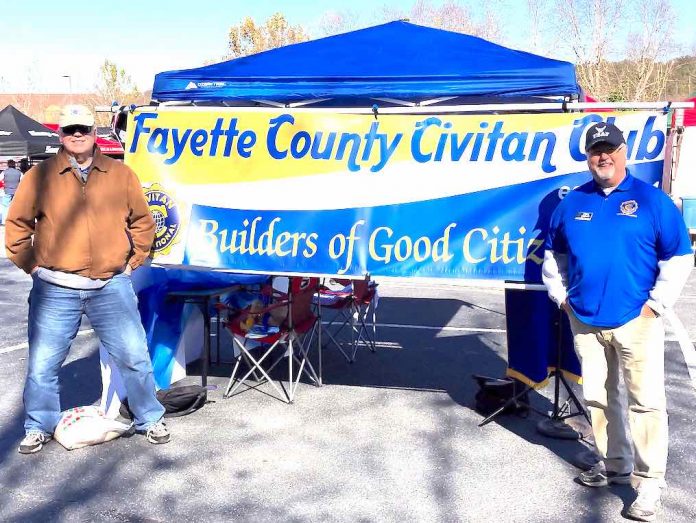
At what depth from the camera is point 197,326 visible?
6543 millimetres

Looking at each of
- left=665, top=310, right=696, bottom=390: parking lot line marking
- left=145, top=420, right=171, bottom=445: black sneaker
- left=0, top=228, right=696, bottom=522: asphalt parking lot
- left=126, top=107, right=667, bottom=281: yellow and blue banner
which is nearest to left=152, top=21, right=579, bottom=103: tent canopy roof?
left=126, top=107, right=667, bottom=281: yellow and blue banner

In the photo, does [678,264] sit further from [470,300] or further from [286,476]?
[470,300]

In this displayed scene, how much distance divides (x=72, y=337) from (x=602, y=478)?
3.13 meters

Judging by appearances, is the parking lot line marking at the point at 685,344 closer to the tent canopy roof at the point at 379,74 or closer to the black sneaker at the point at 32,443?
the tent canopy roof at the point at 379,74

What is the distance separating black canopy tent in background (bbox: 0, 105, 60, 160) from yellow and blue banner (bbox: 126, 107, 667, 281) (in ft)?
58.6

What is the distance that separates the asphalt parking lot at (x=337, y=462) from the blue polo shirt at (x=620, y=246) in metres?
1.04

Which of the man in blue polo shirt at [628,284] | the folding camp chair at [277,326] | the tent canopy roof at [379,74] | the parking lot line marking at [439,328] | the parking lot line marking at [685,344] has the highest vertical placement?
the tent canopy roof at [379,74]

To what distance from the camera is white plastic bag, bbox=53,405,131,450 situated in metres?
4.62

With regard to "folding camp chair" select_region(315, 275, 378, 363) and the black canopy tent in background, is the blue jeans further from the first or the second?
the black canopy tent in background

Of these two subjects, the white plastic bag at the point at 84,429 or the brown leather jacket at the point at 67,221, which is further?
the white plastic bag at the point at 84,429

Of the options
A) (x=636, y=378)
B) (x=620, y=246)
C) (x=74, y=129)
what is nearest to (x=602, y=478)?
(x=636, y=378)

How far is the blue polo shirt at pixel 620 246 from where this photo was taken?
3691 mm

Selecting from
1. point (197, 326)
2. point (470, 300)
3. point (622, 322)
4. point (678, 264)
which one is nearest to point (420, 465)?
point (622, 322)

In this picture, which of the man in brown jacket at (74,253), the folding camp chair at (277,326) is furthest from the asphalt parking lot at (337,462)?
the man in brown jacket at (74,253)
